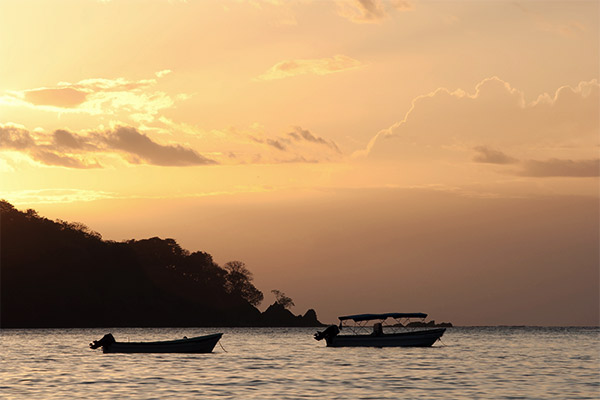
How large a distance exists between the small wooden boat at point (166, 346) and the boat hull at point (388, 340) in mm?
16518

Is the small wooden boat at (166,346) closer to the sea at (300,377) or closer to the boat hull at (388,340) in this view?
the sea at (300,377)

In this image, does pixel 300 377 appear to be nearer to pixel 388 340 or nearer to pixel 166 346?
pixel 166 346

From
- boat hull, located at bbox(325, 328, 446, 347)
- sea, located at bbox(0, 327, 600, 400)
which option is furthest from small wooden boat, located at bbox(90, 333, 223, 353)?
boat hull, located at bbox(325, 328, 446, 347)

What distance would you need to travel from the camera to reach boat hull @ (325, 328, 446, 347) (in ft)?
356

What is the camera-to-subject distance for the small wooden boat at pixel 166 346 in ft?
334

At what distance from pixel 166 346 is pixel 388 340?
86.1 feet

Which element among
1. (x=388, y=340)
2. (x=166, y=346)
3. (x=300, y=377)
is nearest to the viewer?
(x=300, y=377)

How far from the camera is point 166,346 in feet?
339

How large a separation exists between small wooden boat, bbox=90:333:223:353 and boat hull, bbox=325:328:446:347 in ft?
54.2

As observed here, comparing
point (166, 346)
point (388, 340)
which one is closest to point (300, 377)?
point (166, 346)

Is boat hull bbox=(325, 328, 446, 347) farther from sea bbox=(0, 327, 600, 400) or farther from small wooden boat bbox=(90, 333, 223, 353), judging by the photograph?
small wooden boat bbox=(90, 333, 223, 353)

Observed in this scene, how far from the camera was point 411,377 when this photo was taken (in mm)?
75312

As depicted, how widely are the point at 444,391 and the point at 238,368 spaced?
2825 cm

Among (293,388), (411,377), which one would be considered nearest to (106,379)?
(293,388)
